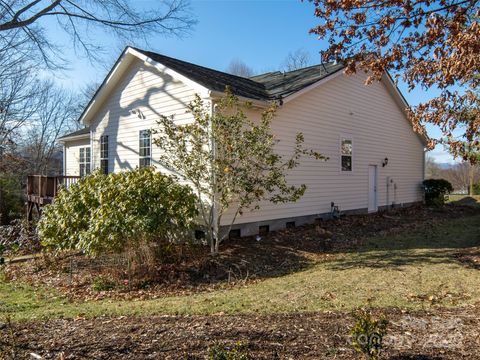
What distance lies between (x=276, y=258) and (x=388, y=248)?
3118 millimetres

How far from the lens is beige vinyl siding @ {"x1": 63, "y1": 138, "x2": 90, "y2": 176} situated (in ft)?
63.5

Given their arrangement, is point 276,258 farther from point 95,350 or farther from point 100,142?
point 100,142

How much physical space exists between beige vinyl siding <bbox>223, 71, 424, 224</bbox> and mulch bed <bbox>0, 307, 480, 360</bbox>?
5938 millimetres

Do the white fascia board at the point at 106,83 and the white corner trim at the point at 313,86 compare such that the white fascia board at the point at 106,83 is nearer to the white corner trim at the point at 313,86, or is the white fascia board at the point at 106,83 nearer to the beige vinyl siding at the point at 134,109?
the beige vinyl siding at the point at 134,109

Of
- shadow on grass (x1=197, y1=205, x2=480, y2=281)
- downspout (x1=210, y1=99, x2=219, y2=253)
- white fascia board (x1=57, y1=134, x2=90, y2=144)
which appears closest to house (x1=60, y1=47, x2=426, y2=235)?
downspout (x1=210, y1=99, x2=219, y2=253)

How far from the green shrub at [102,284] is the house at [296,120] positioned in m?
3.55

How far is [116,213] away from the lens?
763 centimetres

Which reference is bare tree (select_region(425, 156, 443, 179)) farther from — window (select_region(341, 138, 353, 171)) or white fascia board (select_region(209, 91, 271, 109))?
white fascia board (select_region(209, 91, 271, 109))

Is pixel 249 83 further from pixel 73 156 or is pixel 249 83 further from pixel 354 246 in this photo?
pixel 73 156

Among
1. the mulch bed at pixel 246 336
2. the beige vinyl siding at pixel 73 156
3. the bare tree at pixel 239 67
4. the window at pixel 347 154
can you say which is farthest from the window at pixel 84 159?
the bare tree at pixel 239 67

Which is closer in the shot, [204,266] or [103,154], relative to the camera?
[204,266]

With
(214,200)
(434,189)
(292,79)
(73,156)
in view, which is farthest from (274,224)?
(73,156)

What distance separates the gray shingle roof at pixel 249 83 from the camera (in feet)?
34.0

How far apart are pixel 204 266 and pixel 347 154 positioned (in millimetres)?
8388
